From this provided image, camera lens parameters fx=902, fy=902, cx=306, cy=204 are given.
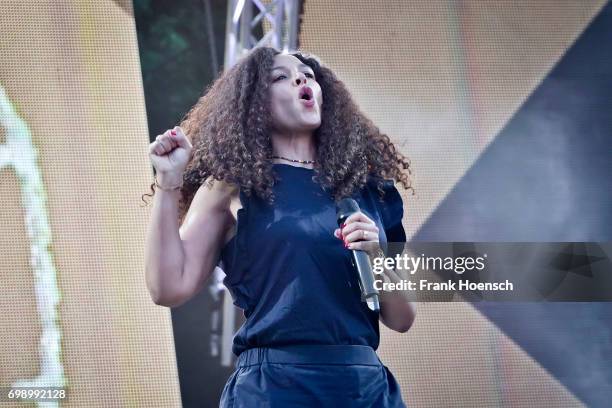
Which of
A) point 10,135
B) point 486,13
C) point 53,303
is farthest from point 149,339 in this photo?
point 486,13

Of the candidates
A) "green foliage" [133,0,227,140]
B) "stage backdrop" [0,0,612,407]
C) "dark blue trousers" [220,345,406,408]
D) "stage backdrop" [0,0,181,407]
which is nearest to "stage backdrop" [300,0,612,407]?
"stage backdrop" [0,0,612,407]

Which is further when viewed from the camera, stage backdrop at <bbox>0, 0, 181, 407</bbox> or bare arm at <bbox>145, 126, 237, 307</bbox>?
stage backdrop at <bbox>0, 0, 181, 407</bbox>

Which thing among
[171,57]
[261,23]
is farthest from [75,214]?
[261,23]

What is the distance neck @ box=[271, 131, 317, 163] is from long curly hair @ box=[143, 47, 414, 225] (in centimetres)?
1

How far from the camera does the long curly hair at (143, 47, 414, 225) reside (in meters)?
1.60

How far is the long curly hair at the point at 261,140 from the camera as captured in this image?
1597 millimetres

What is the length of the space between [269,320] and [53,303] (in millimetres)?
1410

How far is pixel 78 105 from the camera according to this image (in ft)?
9.16

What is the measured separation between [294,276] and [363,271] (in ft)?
0.39

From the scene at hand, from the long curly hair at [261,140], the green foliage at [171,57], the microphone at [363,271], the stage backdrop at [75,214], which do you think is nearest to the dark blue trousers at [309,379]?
the microphone at [363,271]

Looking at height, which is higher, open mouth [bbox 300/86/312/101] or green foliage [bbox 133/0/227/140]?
green foliage [bbox 133/0/227/140]

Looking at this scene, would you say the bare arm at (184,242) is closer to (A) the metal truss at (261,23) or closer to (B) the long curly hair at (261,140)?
(B) the long curly hair at (261,140)

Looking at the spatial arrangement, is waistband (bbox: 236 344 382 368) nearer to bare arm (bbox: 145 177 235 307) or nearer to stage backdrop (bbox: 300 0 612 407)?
bare arm (bbox: 145 177 235 307)

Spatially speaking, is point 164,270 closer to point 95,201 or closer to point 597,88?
point 95,201
